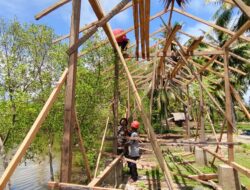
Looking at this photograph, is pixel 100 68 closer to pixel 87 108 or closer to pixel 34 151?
pixel 87 108

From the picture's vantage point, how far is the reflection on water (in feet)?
47.7

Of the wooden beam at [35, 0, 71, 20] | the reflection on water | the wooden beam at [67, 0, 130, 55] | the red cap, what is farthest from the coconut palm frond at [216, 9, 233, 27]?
the wooden beam at [35, 0, 71, 20]

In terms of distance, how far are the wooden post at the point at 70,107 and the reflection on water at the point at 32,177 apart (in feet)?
35.6

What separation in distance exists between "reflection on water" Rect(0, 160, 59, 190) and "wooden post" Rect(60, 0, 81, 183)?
10.9 meters

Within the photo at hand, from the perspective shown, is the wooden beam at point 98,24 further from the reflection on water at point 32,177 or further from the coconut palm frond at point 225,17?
the coconut palm frond at point 225,17

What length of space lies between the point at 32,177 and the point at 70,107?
44.3 feet

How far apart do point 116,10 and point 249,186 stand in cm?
685

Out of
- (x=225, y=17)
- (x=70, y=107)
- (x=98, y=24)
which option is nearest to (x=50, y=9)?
(x=98, y=24)

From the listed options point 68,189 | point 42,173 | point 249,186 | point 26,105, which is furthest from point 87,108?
point 42,173

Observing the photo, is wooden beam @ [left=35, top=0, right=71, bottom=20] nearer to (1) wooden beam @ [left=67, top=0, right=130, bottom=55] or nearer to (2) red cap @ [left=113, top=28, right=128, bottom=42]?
(1) wooden beam @ [left=67, top=0, right=130, bottom=55]

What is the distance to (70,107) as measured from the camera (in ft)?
13.2

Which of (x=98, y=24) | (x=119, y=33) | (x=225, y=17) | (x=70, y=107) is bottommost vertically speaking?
(x=70, y=107)

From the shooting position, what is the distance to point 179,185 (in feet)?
28.2

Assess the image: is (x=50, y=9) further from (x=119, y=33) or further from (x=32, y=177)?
(x=32, y=177)
